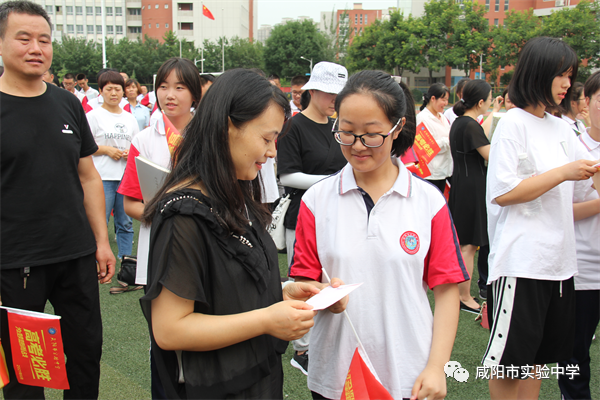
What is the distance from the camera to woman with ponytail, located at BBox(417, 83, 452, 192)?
5.41 meters

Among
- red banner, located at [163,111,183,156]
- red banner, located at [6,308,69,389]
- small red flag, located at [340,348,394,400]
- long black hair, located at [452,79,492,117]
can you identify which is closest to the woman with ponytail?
long black hair, located at [452,79,492,117]

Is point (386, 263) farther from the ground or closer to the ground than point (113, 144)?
closer to the ground

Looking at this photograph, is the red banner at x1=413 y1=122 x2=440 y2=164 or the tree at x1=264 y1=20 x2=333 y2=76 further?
the tree at x1=264 y1=20 x2=333 y2=76

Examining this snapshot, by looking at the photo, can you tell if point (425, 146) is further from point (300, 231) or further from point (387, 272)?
point (387, 272)

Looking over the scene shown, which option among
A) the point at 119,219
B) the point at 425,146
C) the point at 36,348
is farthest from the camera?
the point at 119,219

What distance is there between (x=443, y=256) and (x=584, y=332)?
4.65ft

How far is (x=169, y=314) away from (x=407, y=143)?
1.08 m

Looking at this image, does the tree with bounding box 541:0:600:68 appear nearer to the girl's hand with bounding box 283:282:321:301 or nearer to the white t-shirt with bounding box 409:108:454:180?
the white t-shirt with bounding box 409:108:454:180

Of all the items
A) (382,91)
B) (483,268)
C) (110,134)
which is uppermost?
(382,91)

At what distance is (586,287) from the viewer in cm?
235

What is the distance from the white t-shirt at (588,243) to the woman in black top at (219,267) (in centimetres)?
182

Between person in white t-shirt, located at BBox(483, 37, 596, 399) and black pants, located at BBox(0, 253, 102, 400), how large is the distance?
204 cm

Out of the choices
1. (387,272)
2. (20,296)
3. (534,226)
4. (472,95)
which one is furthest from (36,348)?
(472,95)

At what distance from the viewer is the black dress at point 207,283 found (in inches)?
46.2
